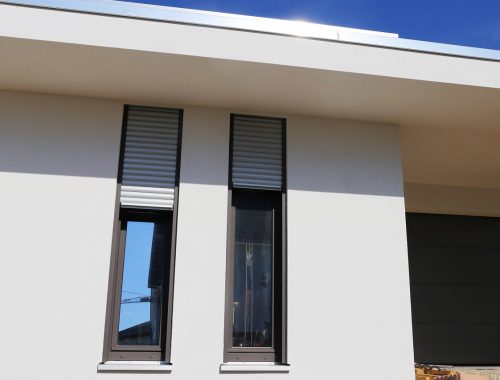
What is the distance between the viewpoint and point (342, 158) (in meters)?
5.83

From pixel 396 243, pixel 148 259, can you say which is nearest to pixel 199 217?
pixel 148 259

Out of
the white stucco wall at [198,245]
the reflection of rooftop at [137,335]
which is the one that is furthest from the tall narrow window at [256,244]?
the reflection of rooftop at [137,335]

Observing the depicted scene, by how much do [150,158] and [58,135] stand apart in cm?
90

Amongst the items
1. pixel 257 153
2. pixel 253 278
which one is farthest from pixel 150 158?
pixel 253 278

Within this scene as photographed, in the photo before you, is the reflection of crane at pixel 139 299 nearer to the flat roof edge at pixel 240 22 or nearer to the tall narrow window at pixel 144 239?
the tall narrow window at pixel 144 239

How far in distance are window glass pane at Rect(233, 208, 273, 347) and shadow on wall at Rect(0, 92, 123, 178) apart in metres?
1.43

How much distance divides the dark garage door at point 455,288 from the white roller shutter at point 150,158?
4.51 meters

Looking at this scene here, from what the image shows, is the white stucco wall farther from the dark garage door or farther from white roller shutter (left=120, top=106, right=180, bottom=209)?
the dark garage door

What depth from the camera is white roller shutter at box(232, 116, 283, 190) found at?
18.5 ft

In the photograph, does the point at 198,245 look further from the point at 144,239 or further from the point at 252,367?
the point at 252,367

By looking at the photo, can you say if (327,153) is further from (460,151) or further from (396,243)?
(460,151)

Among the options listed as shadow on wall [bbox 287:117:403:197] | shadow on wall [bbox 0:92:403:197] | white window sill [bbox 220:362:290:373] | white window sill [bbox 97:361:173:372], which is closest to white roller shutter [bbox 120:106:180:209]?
shadow on wall [bbox 0:92:403:197]

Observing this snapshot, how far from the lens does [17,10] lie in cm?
464

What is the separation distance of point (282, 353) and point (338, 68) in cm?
267
